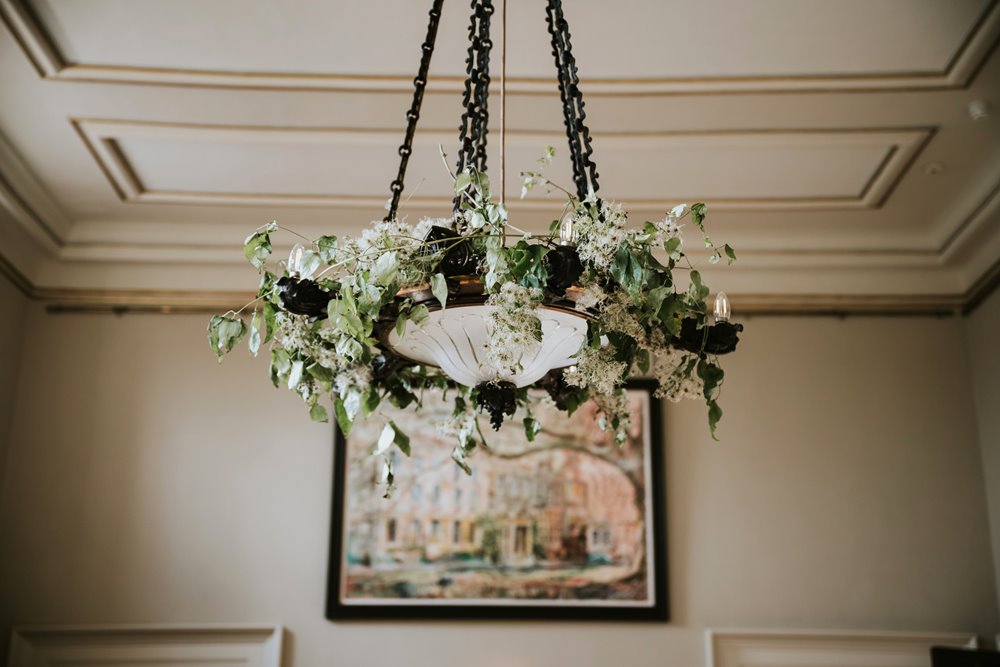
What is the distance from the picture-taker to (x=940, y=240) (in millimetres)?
4484

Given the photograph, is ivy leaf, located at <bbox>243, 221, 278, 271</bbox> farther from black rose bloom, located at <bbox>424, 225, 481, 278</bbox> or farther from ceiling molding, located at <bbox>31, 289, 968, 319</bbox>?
ceiling molding, located at <bbox>31, 289, 968, 319</bbox>

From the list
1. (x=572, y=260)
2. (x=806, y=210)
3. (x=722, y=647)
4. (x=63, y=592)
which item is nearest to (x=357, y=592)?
(x=63, y=592)

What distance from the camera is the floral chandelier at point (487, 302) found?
1.83 m

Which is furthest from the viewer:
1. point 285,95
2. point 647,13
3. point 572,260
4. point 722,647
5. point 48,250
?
point 48,250

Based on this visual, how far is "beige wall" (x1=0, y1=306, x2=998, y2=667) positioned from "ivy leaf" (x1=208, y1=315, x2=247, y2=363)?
2.59 meters

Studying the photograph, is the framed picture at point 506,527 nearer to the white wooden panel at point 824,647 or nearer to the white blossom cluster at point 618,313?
the white wooden panel at point 824,647

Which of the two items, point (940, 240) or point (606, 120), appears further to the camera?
point (940, 240)

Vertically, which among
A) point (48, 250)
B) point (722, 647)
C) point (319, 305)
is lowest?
point (722, 647)

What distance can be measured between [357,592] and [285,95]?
2126mm

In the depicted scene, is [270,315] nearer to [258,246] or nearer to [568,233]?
[258,246]

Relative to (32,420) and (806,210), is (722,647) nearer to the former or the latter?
(806,210)

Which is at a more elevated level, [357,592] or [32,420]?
[32,420]

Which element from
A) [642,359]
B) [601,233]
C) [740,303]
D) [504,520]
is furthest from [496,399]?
[740,303]

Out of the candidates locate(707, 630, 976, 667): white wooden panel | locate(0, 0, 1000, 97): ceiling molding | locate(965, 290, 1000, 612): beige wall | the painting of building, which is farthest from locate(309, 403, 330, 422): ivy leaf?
locate(965, 290, 1000, 612): beige wall
